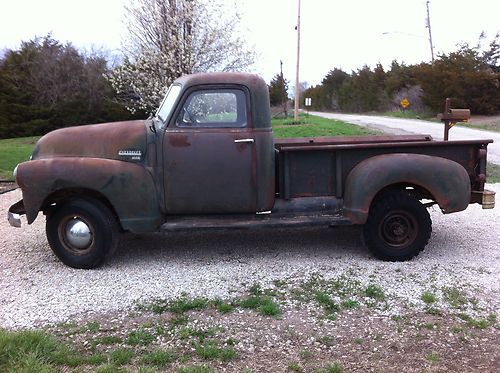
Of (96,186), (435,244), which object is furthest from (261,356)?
(435,244)

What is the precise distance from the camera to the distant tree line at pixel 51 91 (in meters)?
27.7

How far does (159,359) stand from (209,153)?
2.23 m

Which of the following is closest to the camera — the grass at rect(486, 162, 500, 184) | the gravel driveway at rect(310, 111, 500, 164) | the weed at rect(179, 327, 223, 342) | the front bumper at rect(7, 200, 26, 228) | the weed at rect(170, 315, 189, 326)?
the weed at rect(179, 327, 223, 342)

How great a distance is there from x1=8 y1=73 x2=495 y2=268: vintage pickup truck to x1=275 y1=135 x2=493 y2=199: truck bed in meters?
0.01

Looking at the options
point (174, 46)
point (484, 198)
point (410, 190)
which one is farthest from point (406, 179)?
point (174, 46)

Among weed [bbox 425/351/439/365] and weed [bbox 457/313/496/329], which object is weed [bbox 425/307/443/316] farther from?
weed [bbox 425/351/439/365]

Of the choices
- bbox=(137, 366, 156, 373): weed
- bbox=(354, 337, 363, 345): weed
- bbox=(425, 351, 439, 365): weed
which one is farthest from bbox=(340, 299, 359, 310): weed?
bbox=(137, 366, 156, 373): weed

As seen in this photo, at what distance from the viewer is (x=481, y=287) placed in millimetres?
4582

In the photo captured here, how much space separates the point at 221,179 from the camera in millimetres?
5105

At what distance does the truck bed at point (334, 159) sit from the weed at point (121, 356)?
2.45 metres

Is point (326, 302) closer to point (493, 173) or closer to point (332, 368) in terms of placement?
point (332, 368)

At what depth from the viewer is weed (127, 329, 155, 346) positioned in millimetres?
3633

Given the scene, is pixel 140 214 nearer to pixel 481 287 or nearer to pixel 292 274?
pixel 292 274

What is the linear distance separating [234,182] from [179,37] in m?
13.3
